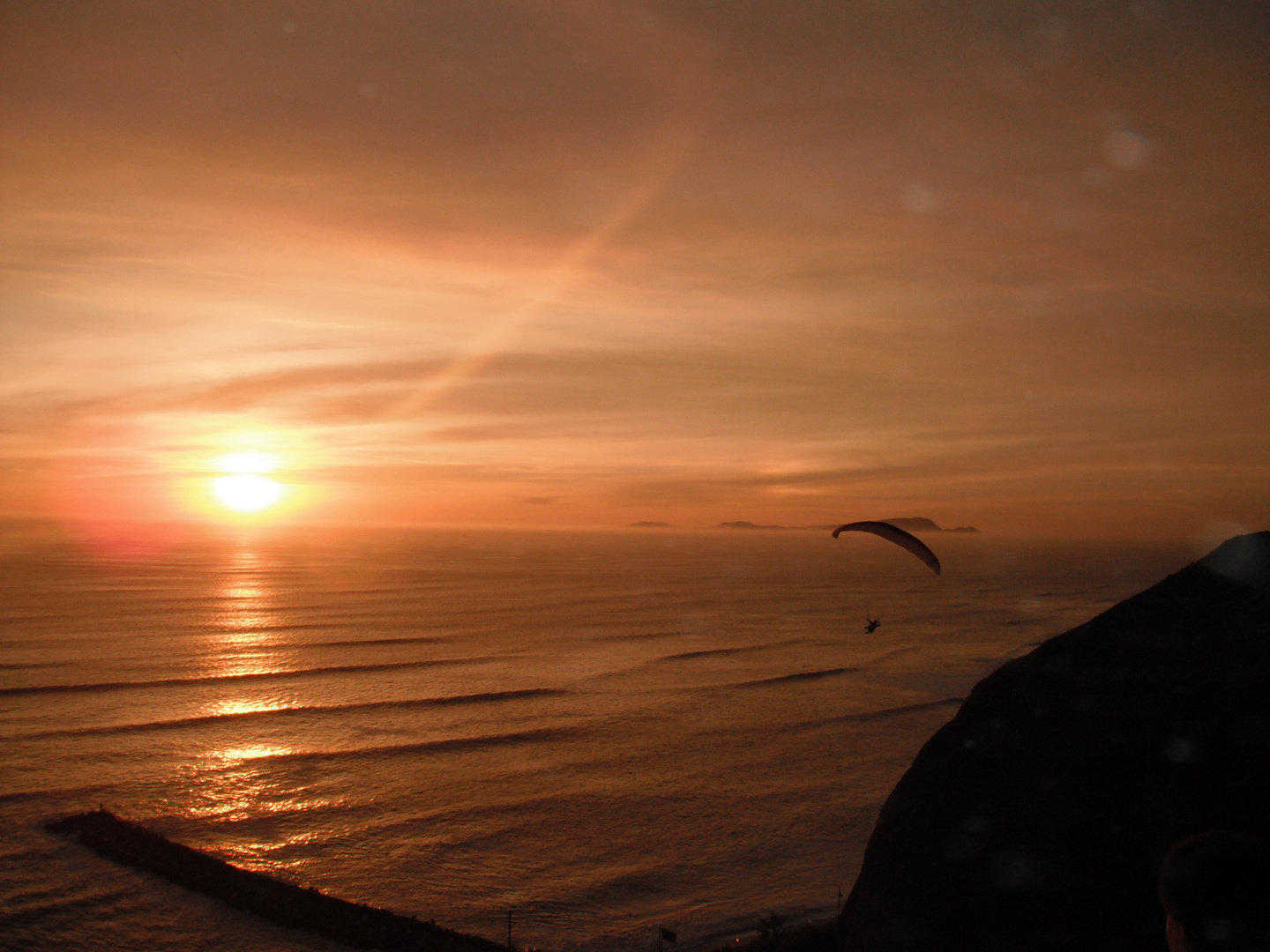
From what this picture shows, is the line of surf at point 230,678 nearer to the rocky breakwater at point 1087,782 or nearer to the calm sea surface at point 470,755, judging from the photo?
the calm sea surface at point 470,755

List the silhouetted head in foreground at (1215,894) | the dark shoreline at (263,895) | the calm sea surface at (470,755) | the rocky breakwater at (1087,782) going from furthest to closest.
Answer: the calm sea surface at (470,755)
the dark shoreline at (263,895)
the rocky breakwater at (1087,782)
the silhouetted head in foreground at (1215,894)

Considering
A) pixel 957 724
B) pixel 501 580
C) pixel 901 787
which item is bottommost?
pixel 501 580

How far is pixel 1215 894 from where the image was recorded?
6.88 meters

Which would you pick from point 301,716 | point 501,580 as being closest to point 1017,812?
point 301,716

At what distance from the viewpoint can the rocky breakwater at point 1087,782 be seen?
405 inches

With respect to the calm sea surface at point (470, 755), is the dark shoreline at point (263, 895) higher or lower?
higher

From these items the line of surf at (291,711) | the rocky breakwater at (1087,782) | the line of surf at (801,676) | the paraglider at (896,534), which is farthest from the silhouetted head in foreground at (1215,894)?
the line of surf at (801,676)

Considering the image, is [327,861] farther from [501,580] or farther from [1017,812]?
[501,580]

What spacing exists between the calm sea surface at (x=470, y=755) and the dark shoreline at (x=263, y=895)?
49 cm

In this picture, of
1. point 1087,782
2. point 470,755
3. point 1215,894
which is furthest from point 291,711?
point 1215,894

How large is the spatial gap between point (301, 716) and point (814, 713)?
26880 millimetres

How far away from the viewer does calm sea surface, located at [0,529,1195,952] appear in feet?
69.9

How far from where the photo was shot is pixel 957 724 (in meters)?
13.8

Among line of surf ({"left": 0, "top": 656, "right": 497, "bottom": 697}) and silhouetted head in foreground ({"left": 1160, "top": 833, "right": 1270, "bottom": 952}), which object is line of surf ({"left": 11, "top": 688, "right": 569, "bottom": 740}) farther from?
silhouetted head in foreground ({"left": 1160, "top": 833, "right": 1270, "bottom": 952})
